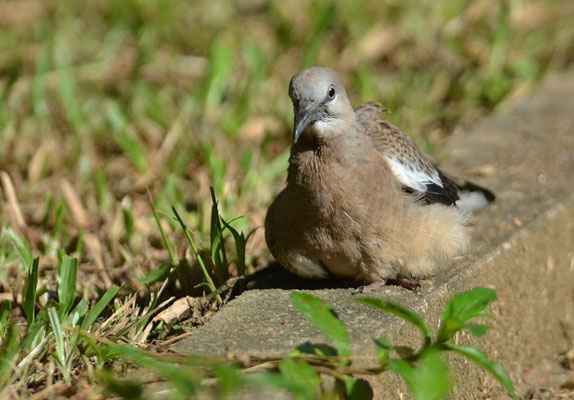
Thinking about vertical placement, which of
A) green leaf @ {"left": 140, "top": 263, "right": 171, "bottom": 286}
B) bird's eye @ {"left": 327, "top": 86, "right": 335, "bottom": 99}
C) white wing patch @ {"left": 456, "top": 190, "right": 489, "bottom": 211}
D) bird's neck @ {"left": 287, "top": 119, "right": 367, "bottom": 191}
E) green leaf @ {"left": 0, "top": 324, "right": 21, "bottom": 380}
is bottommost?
green leaf @ {"left": 0, "top": 324, "right": 21, "bottom": 380}

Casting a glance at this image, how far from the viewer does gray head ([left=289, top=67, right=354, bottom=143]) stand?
352cm

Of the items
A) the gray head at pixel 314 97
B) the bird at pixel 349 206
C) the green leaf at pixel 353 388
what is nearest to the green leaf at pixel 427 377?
the green leaf at pixel 353 388

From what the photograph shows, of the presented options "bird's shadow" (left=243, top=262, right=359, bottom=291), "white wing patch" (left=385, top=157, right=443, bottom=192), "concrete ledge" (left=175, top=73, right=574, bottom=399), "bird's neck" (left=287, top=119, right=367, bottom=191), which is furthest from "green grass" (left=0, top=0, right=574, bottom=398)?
"white wing patch" (left=385, top=157, right=443, bottom=192)

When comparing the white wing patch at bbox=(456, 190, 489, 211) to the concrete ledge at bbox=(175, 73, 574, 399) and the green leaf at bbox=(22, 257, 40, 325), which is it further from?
the green leaf at bbox=(22, 257, 40, 325)

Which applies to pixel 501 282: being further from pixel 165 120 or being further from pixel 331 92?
pixel 165 120

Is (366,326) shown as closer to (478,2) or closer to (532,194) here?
(532,194)

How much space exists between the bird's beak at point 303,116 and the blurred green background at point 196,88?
40.2 inches

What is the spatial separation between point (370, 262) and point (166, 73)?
3.42 m

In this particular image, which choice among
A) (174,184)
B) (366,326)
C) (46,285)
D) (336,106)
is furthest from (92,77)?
(366,326)

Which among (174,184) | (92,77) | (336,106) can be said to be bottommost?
(174,184)

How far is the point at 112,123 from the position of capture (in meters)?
5.68

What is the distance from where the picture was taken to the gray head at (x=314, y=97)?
139 inches

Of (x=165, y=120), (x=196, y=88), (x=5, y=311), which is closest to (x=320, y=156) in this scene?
(x=5, y=311)

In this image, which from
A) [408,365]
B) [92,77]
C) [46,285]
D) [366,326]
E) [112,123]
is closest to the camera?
[408,365]
